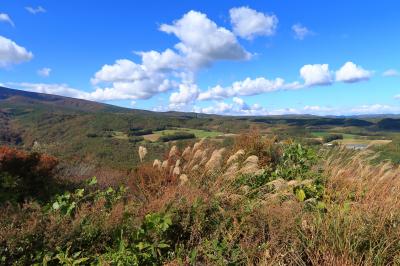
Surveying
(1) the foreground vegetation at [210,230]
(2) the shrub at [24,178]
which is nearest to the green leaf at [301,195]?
(1) the foreground vegetation at [210,230]

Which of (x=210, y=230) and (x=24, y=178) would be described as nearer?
(x=210, y=230)

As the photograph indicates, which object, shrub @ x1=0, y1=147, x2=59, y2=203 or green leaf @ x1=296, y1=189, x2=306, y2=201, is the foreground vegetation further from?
shrub @ x1=0, y1=147, x2=59, y2=203

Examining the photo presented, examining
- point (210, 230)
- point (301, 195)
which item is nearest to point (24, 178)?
point (210, 230)

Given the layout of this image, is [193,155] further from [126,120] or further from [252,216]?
[126,120]

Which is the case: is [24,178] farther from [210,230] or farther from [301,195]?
[301,195]

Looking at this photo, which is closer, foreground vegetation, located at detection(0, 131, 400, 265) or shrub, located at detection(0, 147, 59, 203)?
foreground vegetation, located at detection(0, 131, 400, 265)

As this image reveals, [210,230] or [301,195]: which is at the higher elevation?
[301,195]

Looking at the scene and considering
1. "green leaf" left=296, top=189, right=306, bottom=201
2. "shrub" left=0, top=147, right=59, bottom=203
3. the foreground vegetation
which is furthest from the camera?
"shrub" left=0, top=147, right=59, bottom=203

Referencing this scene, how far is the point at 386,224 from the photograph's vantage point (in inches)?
155

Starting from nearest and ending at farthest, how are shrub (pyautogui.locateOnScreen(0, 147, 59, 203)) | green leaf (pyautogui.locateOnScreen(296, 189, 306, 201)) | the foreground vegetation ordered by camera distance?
the foreground vegetation, green leaf (pyautogui.locateOnScreen(296, 189, 306, 201)), shrub (pyautogui.locateOnScreen(0, 147, 59, 203))

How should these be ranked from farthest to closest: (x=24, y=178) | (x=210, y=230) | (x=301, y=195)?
1. (x=24, y=178)
2. (x=301, y=195)
3. (x=210, y=230)

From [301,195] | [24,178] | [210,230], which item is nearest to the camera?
[210,230]

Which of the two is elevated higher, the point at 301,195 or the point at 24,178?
the point at 301,195

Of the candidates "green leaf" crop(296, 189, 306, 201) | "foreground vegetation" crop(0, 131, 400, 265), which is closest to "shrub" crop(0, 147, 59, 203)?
"foreground vegetation" crop(0, 131, 400, 265)
